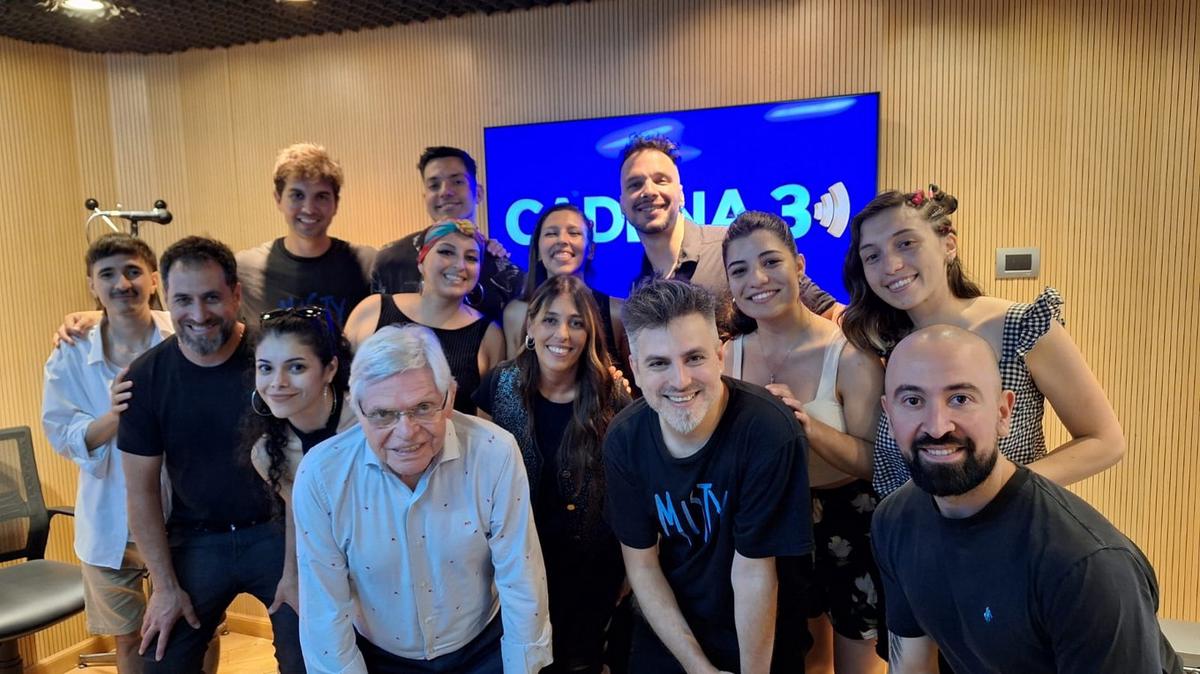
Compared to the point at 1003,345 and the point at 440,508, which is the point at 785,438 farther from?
the point at 440,508

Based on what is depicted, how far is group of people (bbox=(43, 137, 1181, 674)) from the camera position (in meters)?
1.37

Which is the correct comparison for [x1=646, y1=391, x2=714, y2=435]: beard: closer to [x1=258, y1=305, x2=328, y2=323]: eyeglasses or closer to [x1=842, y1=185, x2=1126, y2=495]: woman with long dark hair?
[x1=842, y1=185, x2=1126, y2=495]: woman with long dark hair

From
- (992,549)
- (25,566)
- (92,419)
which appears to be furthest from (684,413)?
(25,566)

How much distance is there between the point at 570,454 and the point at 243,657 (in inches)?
105

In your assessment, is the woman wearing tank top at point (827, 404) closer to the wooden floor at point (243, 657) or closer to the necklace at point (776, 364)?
the necklace at point (776, 364)

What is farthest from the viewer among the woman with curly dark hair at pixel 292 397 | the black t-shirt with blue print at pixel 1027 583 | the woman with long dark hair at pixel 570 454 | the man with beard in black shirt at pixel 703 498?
the woman with long dark hair at pixel 570 454

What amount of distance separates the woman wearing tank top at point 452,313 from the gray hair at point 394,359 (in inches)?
26.6

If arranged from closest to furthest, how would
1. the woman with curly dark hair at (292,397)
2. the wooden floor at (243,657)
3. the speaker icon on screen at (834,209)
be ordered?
the woman with curly dark hair at (292,397)
the speaker icon on screen at (834,209)
the wooden floor at (243,657)

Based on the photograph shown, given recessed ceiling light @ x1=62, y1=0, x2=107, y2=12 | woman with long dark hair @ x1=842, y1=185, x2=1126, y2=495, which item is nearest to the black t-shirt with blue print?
woman with long dark hair @ x1=842, y1=185, x2=1126, y2=495

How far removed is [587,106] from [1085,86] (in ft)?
6.97

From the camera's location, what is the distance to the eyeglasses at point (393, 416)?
1783 mm

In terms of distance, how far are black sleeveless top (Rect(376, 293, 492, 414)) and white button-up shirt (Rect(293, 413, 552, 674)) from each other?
593 millimetres

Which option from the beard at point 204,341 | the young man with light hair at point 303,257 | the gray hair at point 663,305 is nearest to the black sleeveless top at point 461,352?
the beard at point 204,341

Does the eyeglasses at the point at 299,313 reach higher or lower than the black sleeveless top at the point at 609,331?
higher
